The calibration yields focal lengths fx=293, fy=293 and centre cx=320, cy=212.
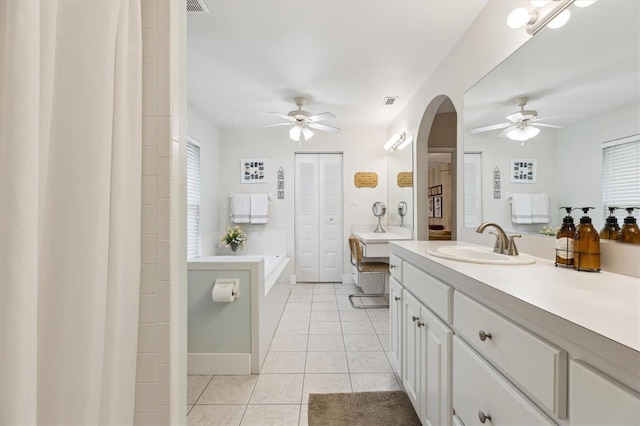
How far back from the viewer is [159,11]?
2.68 feet

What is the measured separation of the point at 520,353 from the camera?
74cm

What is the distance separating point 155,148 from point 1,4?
393 millimetres

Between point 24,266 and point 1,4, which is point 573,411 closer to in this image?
point 24,266

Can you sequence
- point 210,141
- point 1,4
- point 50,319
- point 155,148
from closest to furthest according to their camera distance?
point 1,4
point 50,319
point 155,148
point 210,141

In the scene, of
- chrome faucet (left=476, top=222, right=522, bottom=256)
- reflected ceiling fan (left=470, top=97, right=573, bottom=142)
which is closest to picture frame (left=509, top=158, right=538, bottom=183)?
reflected ceiling fan (left=470, top=97, right=573, bottom=142)

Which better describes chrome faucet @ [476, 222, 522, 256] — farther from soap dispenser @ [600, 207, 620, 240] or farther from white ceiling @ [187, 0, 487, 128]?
white ceiling @ [187, 0, 487, 128]

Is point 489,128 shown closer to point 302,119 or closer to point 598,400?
point 598,400

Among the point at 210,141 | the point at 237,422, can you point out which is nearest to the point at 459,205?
the point at 237,422

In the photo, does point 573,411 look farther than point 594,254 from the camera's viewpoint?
No

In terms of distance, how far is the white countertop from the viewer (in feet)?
1.91

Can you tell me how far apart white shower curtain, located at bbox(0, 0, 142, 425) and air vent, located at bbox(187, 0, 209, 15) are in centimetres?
132

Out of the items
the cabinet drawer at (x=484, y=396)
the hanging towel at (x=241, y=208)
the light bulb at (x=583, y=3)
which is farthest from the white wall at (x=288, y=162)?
the cabinet drawer at (x=484, y=396)

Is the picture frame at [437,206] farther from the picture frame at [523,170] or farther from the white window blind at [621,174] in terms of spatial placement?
the white window blind at [621,174]

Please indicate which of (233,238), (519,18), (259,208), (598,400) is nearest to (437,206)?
(259,208)
